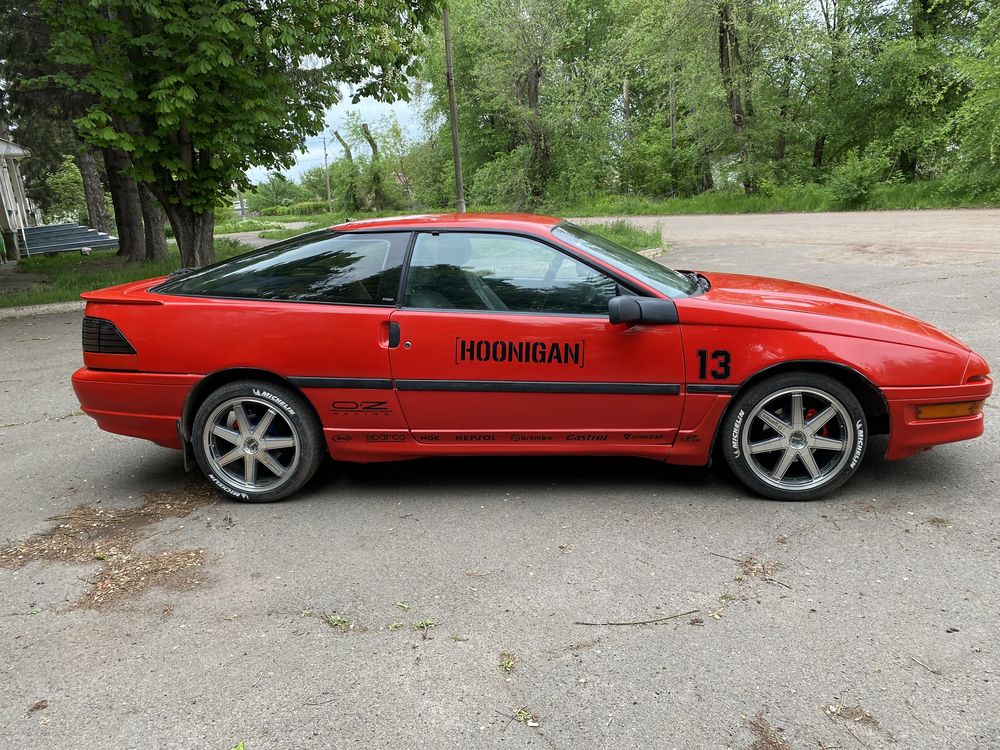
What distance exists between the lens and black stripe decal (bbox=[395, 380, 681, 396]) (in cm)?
371

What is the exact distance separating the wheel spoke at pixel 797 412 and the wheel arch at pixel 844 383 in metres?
0.14

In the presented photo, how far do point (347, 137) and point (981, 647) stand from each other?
63.8 meters

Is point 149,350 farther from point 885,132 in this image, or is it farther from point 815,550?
point 885,132

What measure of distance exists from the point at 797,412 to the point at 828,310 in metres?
0.58

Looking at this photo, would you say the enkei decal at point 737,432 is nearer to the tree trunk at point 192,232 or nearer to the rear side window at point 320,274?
the rear side window at point 320,274

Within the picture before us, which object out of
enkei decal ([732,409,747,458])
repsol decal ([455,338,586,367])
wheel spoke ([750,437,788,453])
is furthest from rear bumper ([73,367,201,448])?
wheel spoke ([750,437,788,453])

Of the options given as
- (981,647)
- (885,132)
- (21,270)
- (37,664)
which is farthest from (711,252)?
(885,132)

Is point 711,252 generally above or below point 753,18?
below

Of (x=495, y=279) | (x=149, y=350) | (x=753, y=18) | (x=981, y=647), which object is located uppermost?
(x=753, y=18)

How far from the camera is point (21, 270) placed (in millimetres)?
17406

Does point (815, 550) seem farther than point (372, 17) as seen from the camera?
No

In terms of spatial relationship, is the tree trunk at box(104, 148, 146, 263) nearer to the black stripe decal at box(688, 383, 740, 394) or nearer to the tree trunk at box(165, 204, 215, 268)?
the tree trunk at box(165, 204, 215, 268)

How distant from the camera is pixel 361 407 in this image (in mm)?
3861

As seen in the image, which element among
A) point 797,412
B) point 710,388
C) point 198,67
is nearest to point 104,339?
point 710,388
